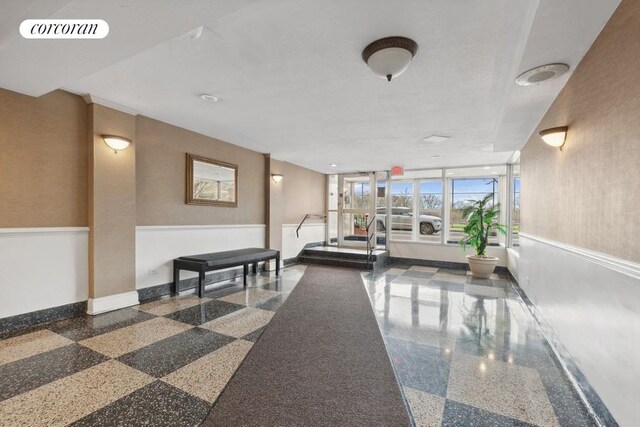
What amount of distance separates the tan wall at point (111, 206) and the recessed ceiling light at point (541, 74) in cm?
422

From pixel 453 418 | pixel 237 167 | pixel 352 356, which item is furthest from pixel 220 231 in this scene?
pixel 453 418

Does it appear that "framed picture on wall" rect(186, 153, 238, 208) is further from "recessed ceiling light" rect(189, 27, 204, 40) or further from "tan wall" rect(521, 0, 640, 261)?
"tan wall" rect(521, 0, 640, 261)

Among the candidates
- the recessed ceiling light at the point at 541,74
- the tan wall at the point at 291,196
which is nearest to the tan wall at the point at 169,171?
the tan wall at the point at 291,196

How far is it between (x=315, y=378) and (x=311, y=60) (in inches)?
98.0

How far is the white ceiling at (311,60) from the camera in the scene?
1.70 meters

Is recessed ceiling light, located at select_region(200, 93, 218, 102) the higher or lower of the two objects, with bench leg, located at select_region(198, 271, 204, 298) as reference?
higher

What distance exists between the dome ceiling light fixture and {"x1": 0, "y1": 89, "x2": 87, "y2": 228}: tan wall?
3300 mm

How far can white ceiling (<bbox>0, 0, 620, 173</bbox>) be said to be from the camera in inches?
66.8

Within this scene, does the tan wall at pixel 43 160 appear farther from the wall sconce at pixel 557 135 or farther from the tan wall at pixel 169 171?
the wall sconce at pixel 557 135

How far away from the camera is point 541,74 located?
217cm

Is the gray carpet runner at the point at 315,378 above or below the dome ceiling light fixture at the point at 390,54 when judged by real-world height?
below

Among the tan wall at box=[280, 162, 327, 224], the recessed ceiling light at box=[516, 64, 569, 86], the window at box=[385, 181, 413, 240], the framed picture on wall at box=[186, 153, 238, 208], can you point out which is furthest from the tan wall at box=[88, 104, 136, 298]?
the window at box=[385, 181, 413, 240]

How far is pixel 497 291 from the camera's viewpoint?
4578 mm

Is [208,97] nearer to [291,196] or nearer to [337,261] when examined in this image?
[291,196]
